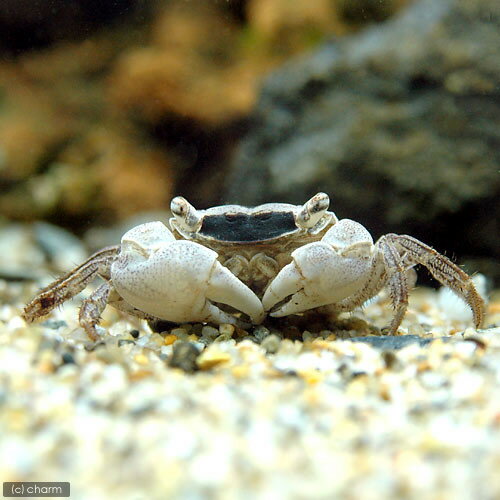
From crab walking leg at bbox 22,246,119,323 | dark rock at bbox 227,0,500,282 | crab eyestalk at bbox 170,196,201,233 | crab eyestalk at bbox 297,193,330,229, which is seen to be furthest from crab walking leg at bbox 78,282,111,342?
dark rock at bbox 227,0,500,282

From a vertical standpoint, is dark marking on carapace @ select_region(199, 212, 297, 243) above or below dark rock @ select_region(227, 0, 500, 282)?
below

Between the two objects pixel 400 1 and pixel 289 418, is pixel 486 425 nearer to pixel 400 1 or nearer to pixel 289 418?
pixel 289 418

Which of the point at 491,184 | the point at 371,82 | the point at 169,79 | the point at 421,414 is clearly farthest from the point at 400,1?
the point at 421,414

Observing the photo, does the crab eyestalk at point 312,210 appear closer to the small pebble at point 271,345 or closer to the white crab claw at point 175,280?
the white crab claw at point 175,280

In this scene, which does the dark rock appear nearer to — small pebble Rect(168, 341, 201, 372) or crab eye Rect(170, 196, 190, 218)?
crab eye Rect(170, 196, 190, 218)

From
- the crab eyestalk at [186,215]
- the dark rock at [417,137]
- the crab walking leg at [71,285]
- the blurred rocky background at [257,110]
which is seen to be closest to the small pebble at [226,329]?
the crab eyestalk at [186,215]

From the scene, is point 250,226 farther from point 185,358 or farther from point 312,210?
point 185,358
